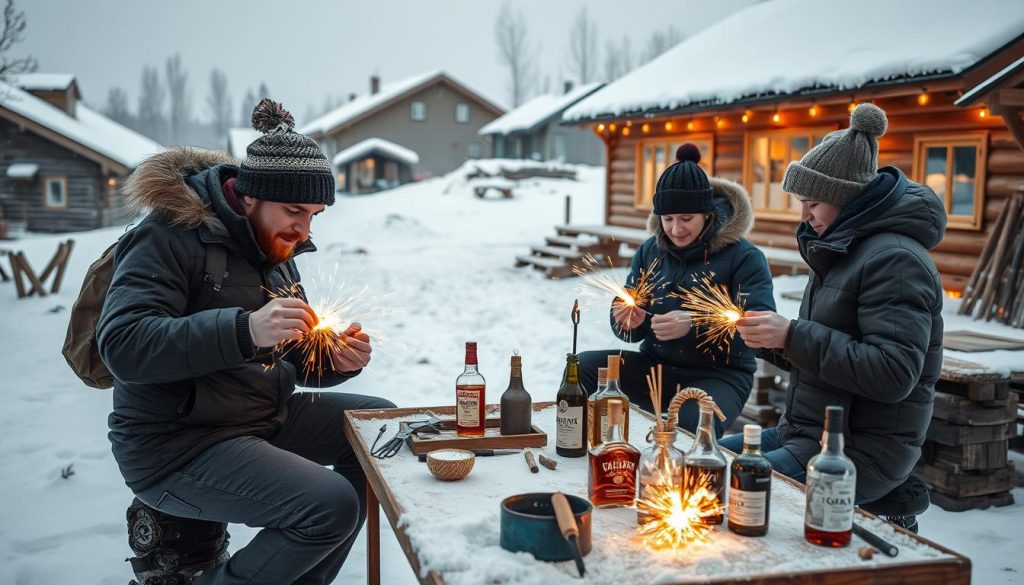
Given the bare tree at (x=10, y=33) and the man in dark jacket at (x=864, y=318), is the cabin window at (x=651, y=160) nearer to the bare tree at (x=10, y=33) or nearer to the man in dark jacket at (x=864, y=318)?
the bare tree at (x=10, y=33)

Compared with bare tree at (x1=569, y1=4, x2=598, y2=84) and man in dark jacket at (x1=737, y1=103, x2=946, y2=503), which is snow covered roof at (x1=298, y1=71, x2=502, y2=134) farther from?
man in dark jacket at (x1=737, y1=103, x2=946, y2=503)

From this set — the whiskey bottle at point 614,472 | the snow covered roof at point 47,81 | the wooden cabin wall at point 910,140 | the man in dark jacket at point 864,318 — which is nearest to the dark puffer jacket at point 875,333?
the man in dark jacket at point 864,318

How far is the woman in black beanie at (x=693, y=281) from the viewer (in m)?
4.06

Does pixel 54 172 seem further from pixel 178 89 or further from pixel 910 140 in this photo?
pixel 178 89

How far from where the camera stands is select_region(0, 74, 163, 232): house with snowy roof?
23.4m

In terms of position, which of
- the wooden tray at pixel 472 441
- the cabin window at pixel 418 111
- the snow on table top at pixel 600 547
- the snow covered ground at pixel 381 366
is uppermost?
the cabin window at pixel 418 111

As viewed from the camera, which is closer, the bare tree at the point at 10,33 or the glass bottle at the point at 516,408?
the glass bottle at the point at 516,408

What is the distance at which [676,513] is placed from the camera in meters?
2.07

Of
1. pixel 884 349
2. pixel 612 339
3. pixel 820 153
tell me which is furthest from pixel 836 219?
pixel 612 339

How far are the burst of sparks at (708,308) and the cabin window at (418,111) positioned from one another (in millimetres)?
32877

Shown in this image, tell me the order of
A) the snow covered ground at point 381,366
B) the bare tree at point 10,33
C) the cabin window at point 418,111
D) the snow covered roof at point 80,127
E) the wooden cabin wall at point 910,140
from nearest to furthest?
the snow covered ground at point 381,366 → the wooden cabin wall at point 910,140 → the bare tree at point 10,33 → the snow covered roof at point 80,127 → the cabin window at point 418,111

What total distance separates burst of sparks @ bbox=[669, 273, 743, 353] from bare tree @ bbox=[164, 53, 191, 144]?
2883 inches

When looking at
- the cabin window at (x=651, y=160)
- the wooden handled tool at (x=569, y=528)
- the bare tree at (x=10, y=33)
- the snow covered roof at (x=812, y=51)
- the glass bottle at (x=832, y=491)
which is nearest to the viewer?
A: the wooden handled tool at (x=569, y=528)

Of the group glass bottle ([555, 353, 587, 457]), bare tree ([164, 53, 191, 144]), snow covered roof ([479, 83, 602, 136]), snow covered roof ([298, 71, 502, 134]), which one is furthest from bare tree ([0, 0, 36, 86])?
bare tree ([164, 53, 191, 144])
